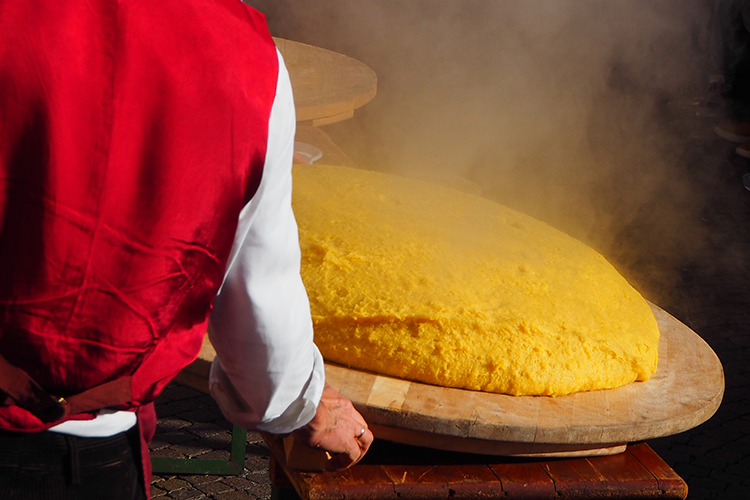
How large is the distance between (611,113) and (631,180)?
3.33ft

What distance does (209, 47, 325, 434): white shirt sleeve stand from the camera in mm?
854

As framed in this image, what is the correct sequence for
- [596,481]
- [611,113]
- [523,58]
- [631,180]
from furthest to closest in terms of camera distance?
[611,113] → [631,180] → [523,58] → [596,481]

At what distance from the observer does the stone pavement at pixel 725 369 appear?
3232 mm

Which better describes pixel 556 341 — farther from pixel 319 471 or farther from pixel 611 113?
pixel 611 113

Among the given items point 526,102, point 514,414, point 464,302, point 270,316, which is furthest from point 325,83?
point 270,316

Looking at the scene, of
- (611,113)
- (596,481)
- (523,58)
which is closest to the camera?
(596,481)

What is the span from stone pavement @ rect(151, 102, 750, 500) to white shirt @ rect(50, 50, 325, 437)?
213 cm

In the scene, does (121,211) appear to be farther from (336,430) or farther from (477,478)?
(477,478)

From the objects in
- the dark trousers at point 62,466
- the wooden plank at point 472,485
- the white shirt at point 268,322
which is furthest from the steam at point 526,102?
the dark trousers at point 62,466

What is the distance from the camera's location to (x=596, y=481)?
149 cm

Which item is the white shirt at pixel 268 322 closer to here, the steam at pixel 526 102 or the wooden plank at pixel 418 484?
the wooden plank at pixel 418 484

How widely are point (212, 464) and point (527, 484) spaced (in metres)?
1.96

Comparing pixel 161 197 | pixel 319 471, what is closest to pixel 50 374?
pixel 161 197

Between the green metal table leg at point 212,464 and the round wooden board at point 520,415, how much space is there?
170cm
